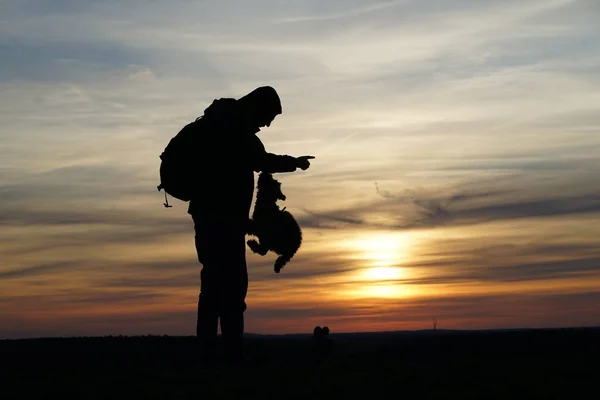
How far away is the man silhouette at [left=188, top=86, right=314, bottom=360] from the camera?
33.6 ft

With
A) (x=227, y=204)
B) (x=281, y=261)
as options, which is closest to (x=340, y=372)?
(x=227, y=204)

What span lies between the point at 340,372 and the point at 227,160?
3.03 m

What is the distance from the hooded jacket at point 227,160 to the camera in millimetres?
10250

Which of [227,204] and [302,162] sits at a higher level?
[302,162]

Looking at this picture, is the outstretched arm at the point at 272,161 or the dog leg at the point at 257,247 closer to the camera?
the outstretched arm at the point at 272,161

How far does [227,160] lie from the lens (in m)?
10.3

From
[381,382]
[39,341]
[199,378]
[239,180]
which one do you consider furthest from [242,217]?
[39,341]

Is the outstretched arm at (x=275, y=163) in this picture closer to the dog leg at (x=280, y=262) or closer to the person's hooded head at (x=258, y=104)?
the person's hooded head at (x=258, y=104)

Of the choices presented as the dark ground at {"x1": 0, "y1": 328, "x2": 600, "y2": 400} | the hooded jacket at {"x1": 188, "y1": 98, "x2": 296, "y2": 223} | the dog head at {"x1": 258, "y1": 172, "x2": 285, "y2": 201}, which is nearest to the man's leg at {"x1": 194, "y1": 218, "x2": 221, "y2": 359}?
the hooded jacket at {"x1": 188, "y1": 98, "x2": 296, "y2": 223}

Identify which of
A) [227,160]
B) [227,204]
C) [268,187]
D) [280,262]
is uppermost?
[227,160]

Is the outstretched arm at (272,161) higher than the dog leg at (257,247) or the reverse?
higher

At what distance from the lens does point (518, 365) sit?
27.6 feet

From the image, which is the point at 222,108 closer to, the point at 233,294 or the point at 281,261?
the point at 233,294

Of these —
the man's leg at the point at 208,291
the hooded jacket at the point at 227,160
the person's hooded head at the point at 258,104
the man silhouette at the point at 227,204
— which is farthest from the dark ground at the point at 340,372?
the person's hooded head at the point at 258,104
